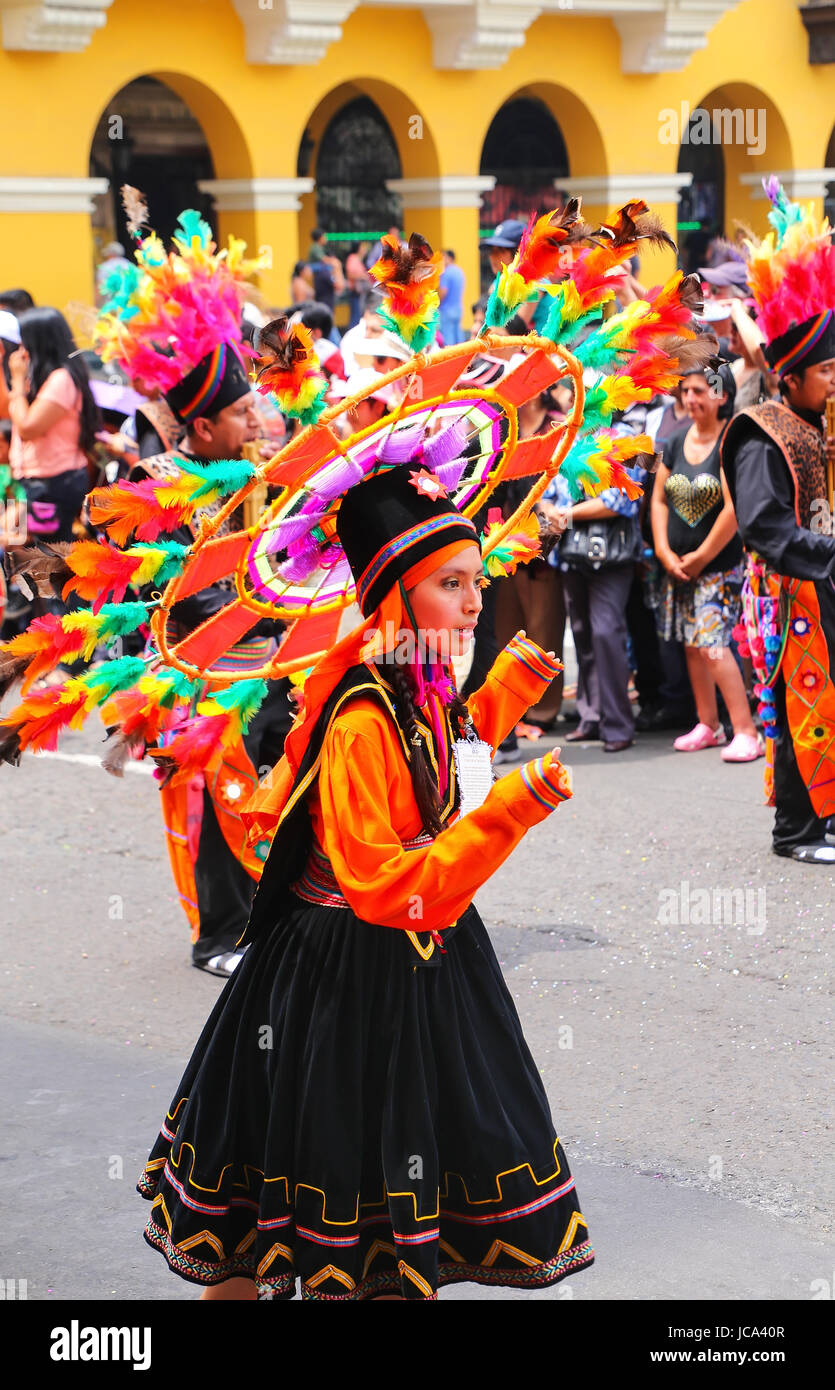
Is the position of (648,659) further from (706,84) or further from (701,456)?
(706,84)

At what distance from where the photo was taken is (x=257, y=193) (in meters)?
19.6

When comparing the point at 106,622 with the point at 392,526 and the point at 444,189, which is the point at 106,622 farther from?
the point at 444,189

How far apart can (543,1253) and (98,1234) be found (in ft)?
4.86

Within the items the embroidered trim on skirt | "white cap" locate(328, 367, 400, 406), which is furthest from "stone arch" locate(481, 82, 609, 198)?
"white cap" locate(328, 367, 400, 406)

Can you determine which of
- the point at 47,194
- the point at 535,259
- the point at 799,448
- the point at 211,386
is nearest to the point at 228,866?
the point at 211,386

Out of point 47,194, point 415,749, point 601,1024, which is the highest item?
point 47,194

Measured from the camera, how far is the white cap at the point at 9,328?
1027 centimetres

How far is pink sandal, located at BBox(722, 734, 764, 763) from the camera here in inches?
352

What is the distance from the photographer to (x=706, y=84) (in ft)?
77.4

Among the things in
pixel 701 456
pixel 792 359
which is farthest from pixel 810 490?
pixel 701 456

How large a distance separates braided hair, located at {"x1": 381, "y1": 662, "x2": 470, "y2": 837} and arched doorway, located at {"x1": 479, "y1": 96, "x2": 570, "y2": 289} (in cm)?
2144

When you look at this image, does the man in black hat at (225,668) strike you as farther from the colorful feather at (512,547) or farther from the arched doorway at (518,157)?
the arched doorway at (518,157)

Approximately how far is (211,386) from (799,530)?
2318mm

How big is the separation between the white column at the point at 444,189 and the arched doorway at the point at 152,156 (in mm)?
2232
